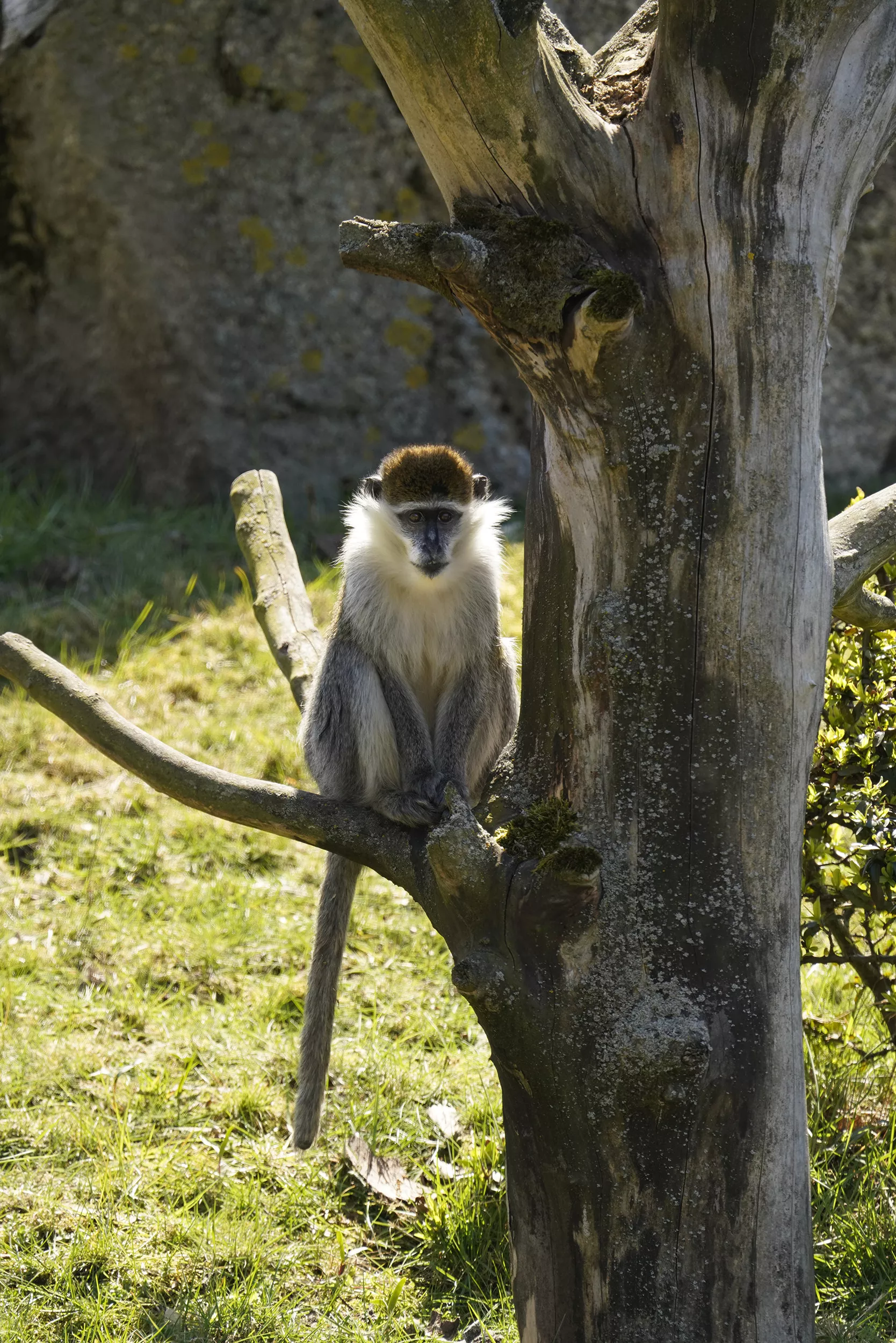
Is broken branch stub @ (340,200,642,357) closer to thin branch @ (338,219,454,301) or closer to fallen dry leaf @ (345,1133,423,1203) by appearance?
thin branch @ (338,219,454,301)

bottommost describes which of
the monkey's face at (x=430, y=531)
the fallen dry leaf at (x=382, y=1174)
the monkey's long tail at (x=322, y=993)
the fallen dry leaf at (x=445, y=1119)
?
the fallen dry leaf at (x=382, y=1174)

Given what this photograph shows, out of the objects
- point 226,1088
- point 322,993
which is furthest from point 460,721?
point 226,1088

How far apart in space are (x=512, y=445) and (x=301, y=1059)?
4735mm

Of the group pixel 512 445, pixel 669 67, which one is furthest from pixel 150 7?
pixel 669 67

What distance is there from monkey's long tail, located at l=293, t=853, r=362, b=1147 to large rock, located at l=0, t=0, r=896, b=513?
373cm

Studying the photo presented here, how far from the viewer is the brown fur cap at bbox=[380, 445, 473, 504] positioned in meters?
4.06

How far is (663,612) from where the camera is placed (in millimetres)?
2617

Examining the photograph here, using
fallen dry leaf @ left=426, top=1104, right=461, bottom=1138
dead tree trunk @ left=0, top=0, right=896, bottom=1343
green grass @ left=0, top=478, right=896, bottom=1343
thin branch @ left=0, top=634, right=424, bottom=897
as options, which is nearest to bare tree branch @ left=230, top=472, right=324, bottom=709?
thin branch @ left=0, top=634, right=424, bottom=897

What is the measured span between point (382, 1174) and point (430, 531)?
6.30 ft

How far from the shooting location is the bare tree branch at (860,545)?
3.07 m

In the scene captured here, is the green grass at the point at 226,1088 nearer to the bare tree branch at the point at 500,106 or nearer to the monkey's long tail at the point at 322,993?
the monkey's long tail at the point at 322,993

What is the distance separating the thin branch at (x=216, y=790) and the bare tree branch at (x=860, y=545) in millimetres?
1231

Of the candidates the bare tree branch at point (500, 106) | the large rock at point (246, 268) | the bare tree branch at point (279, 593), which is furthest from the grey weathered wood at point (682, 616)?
the large rock at point (246, 268)

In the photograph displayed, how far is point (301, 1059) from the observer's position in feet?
11.8
